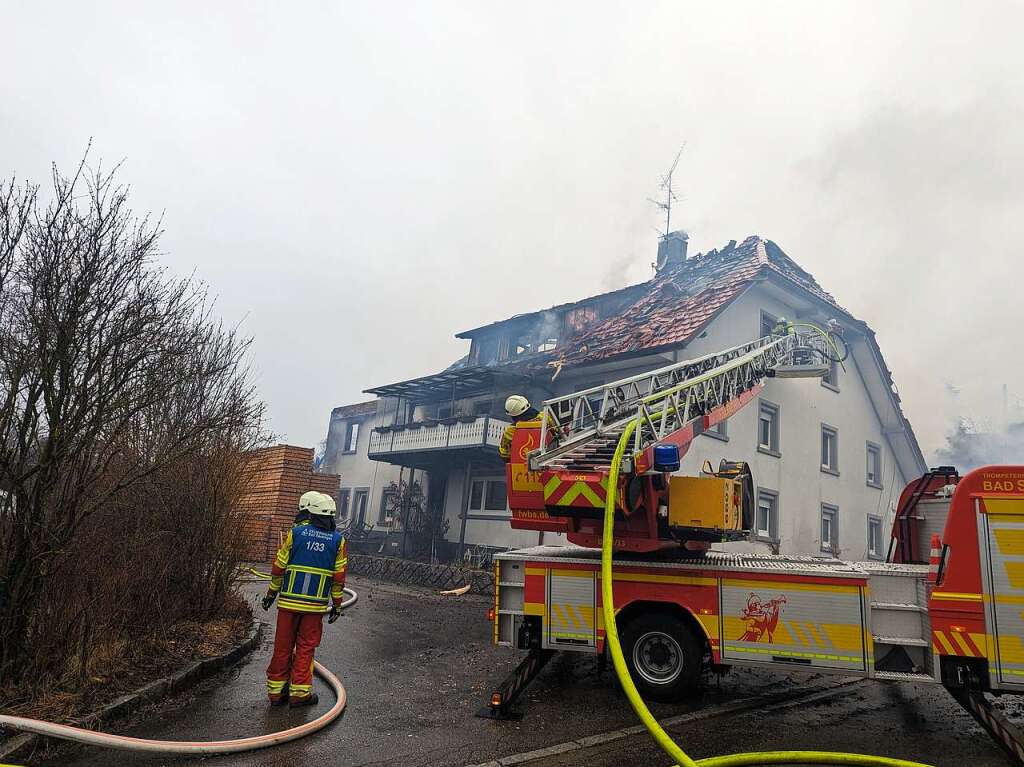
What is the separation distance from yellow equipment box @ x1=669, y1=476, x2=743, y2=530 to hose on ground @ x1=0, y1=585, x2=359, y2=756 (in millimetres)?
3533

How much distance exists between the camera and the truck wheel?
6.16 m

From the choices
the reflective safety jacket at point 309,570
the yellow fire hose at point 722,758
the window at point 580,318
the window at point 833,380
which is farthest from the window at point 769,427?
the reflective safety jacket at point 309,570

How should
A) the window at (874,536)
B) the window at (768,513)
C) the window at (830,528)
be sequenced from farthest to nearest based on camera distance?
the window at (874,536) < the window at (830,528) < the window at (768,513)

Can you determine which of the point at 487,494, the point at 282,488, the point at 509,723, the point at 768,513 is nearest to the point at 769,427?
the point at 768,513

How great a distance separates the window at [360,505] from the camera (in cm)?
2678

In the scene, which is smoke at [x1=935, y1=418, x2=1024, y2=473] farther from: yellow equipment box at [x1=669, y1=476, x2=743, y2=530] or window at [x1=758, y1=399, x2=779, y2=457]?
yellow equipment box at [x1=669, y1=476, x2=743, y2=530]

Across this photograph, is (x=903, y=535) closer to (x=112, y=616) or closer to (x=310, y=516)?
(x=310, y=516)

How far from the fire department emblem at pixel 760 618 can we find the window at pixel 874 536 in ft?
63.7

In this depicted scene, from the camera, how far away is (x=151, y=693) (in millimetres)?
5375

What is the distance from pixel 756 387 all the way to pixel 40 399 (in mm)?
12662

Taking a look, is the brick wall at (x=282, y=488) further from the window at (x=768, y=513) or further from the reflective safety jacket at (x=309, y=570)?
the reflective safety jacket at (x=309, y=570)

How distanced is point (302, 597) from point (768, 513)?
1593cm

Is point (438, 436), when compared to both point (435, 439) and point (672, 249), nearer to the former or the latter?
point (435, 439)

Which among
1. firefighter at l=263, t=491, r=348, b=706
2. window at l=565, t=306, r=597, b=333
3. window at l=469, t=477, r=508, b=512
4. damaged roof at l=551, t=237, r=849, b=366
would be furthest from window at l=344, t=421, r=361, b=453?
firefighter at l=263, t=491, r=348, b=706
